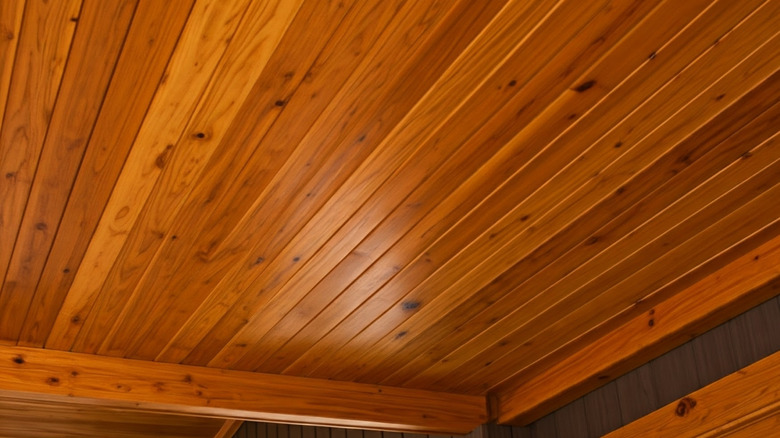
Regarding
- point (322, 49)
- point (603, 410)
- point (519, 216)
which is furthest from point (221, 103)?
point (603, 410)

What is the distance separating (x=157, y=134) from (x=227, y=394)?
167 centimetres

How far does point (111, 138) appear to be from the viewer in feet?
8.47

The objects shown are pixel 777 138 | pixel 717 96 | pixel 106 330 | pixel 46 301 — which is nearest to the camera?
pixel 717 96

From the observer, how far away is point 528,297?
11.8 feet

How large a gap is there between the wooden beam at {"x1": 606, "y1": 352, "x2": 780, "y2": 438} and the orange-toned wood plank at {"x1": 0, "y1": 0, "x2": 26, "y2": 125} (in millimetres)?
2507

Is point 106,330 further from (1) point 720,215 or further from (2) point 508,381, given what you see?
(1) point 720,215

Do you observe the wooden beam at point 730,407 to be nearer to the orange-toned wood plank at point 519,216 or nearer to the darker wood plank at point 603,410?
the darker wood plank at point 603,410

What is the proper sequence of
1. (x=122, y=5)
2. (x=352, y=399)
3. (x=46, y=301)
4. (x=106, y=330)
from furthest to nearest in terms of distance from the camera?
(x=352, y=399), (x=106, y=330), (x=46, y=301), (x=122, y=5)

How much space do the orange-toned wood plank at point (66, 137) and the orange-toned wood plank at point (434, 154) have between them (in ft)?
2.44

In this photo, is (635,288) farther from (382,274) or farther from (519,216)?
(382,274)

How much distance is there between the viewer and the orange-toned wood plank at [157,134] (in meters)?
2.21

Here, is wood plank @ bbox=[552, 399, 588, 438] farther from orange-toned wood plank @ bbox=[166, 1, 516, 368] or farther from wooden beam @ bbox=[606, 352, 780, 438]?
orange-toned wood plank @ bbox=[166, 1, 516, 368]

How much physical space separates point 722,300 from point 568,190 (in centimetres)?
86

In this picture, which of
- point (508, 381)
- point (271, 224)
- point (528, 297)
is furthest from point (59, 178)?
point (508, 381)
